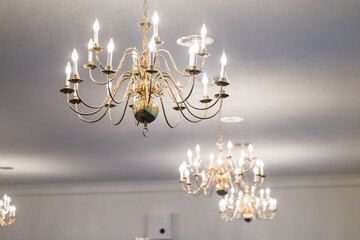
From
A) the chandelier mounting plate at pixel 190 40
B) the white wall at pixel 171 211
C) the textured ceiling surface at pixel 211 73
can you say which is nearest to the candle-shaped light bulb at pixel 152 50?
the textured ceiling surface at pixel 211 73

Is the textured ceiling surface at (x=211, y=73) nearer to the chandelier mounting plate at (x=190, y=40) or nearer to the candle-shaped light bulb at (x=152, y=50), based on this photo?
the chandelier mounting plate at (x=190, y=40)

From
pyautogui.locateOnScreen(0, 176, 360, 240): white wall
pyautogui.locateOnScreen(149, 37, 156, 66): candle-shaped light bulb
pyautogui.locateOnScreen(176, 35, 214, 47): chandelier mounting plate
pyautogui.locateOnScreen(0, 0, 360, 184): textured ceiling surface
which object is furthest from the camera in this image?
pyautogui.locateOnScreen(0, 176, 360, 240): white wall

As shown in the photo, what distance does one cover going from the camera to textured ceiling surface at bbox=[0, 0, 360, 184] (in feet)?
10.5

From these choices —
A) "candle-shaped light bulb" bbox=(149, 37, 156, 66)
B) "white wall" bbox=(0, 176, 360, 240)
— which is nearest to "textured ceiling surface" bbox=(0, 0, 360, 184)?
"candle-shaped light bulb" bbox=(149, 37, 156, 66)

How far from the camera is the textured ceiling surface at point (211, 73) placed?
3211 mm

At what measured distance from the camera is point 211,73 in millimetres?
4262

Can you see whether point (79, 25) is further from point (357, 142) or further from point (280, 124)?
point (357, 142)

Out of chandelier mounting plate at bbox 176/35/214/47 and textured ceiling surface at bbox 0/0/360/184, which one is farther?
chandelier mounting plate at bbox 176/35/214/47

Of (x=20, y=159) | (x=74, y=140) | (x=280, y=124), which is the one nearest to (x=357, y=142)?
(x=280, y=124)

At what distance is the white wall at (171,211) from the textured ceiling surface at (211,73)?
178 cm

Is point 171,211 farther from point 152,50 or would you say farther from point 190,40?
point 152,50

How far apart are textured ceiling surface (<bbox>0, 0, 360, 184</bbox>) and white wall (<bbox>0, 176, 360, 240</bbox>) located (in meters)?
1.78

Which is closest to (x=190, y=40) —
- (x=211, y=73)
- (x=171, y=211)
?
(x=211, y=73)

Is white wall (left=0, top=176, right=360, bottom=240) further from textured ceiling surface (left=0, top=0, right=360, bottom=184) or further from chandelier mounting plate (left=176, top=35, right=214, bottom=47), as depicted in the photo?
chandelier mounting plate (left=176, top=35, right=214, bottom=47)
